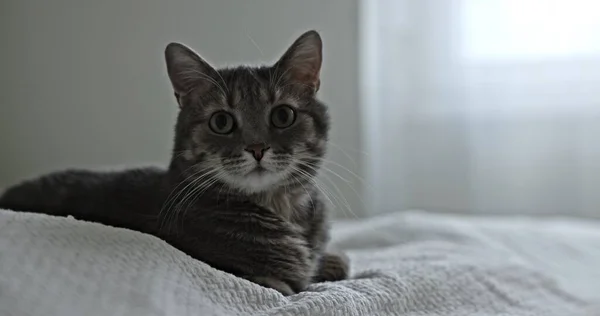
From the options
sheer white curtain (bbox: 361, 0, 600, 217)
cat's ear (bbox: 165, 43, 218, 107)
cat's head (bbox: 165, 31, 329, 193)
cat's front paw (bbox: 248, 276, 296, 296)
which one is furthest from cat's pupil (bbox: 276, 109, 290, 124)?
sheer white curtain (bbox: 361, 0, 600, 217)

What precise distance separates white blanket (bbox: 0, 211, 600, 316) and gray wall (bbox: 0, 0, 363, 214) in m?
1.09

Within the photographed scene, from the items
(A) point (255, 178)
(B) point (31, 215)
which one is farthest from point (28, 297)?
(A) point (255, 178)

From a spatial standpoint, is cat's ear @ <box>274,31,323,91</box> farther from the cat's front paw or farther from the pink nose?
the cat's front paw

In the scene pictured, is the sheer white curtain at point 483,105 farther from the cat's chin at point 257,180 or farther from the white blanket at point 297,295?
the cat's chin at point 257,180

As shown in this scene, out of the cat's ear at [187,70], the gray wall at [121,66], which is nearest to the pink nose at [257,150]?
the cat's ear at [187,70]

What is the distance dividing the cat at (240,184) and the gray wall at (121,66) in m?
1.36

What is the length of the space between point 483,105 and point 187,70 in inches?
59.7

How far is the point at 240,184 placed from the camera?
1098 millimetres

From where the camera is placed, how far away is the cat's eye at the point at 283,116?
112 cm

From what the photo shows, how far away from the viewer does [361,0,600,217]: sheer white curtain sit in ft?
7.65

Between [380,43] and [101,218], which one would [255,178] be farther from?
[380,43]

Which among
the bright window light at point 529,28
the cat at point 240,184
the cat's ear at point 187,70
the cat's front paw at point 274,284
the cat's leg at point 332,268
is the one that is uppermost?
the bright window light at point 529,28

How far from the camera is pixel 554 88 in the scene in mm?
2355

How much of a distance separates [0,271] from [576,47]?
2.05 m
